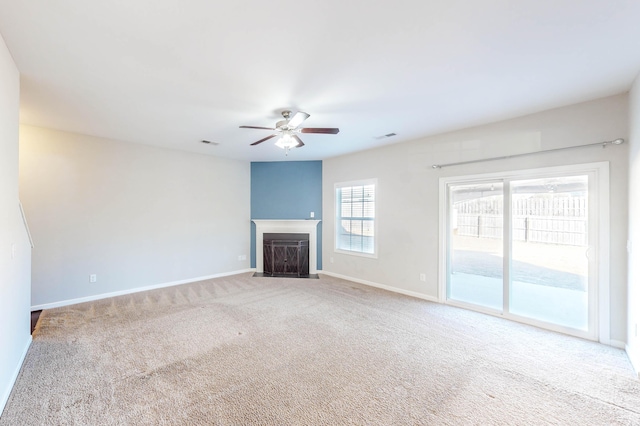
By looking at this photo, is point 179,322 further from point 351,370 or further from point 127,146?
point 127,146

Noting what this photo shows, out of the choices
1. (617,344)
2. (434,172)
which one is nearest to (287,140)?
(434,172)

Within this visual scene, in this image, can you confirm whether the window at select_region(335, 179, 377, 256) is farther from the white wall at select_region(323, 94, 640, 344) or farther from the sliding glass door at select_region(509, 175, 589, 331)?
the sliding glass door at select_region(509, 175, 589, 331)

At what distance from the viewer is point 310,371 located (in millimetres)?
2350

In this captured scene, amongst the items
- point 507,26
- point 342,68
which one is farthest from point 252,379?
point 507,26

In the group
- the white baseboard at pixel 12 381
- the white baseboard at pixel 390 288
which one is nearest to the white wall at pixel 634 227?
the white baseboard at pixel 390 288

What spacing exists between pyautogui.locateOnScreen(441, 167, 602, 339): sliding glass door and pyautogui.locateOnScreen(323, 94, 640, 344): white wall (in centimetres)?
17

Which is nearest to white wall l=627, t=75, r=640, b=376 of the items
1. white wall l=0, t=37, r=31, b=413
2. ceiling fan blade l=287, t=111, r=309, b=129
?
ceiling fan blade l=287, t=111, r=309, b=129

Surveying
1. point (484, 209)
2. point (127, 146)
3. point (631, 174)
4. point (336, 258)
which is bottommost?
point (336, 258)

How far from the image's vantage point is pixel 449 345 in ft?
9.26

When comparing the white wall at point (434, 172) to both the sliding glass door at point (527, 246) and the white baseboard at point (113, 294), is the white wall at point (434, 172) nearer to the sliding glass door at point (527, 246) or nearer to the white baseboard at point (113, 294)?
the sliding glass door at point (527, 246)

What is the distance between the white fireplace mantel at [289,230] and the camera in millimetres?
6090

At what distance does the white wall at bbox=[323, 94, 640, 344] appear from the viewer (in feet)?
9.21

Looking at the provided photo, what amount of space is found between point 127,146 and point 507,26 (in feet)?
17.5

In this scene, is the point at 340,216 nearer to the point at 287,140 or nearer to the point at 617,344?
the point at 287,140
